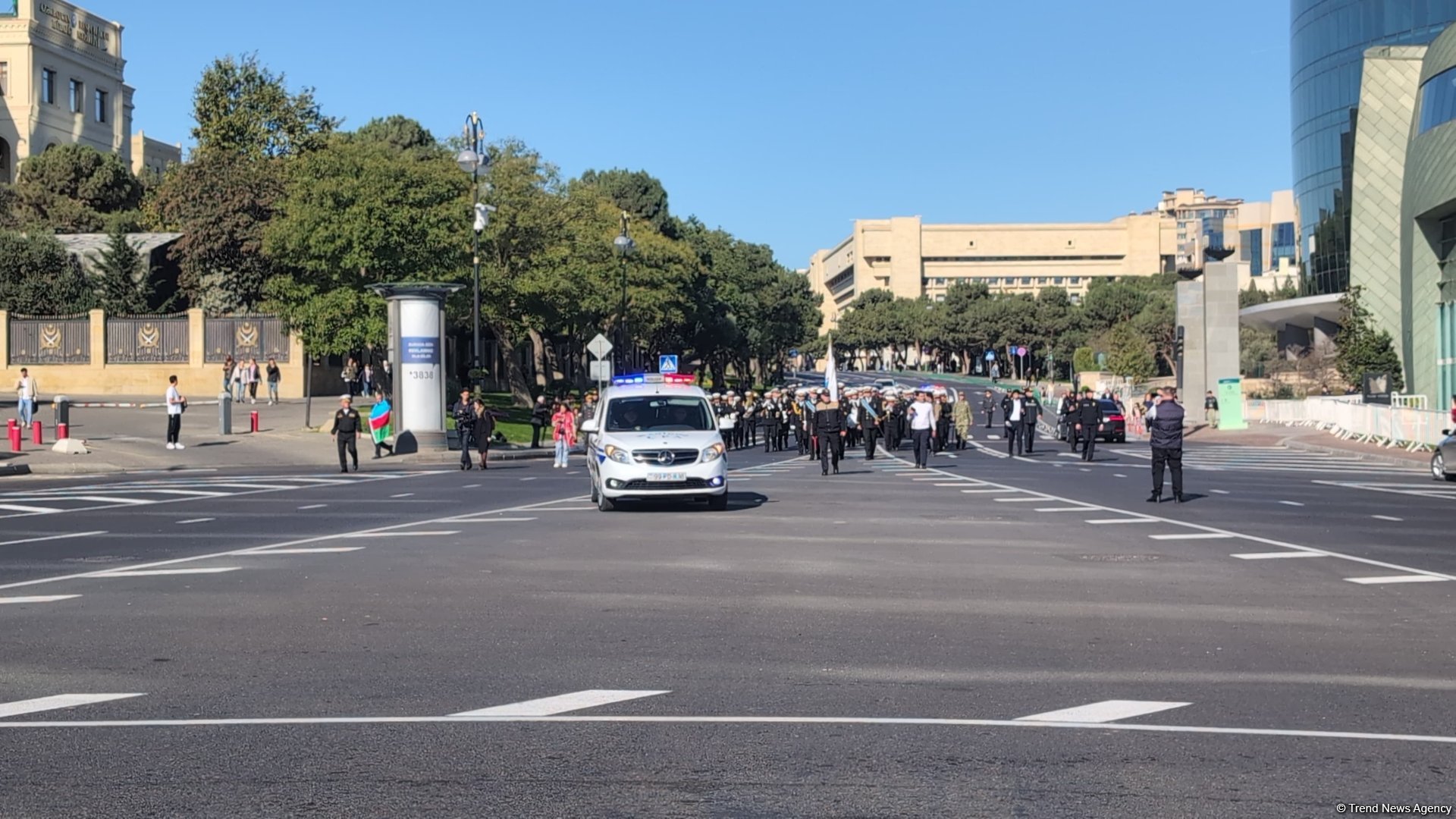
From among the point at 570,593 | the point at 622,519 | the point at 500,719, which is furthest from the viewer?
the point at 622,519

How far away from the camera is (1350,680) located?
873 centimetres

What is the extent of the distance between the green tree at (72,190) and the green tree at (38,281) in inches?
615

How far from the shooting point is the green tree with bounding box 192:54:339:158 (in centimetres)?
8106

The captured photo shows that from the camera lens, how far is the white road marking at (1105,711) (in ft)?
24.5

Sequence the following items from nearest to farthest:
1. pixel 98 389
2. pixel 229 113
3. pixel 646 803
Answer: pixel 646 803, pixel 98 389, pixel 229 113

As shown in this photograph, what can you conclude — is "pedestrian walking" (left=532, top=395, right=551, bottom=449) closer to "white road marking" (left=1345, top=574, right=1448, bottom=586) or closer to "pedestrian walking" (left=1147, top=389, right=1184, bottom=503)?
"pedestrian walking" (left=1147, top=389, right=1184, bottom=503)

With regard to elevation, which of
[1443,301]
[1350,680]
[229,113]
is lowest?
[1350,680]

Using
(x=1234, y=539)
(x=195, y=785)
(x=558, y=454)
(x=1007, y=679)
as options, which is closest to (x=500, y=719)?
(x=195, y=785)

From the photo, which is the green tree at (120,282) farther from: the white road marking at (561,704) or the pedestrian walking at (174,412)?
the white road marking at (561,704)

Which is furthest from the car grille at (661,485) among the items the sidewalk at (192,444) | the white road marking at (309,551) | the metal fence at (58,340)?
the metal fence at (58,340)

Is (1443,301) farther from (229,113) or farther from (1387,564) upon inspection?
(229,113)

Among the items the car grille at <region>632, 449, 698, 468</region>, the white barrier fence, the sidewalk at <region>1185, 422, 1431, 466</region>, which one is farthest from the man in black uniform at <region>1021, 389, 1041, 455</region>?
the car grille at <region>632, 449, 698, 468</region>

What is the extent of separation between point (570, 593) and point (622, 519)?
25.0 feet

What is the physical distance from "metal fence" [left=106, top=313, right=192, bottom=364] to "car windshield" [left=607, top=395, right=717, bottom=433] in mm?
38485
